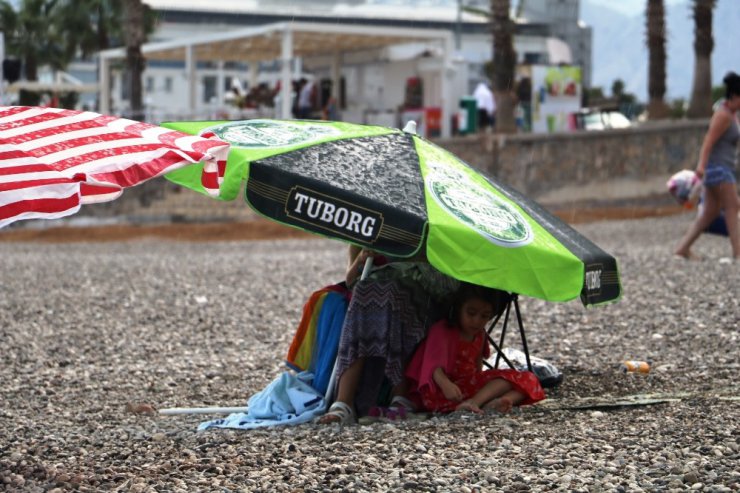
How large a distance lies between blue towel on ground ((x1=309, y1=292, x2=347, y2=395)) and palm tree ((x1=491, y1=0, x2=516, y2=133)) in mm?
19371

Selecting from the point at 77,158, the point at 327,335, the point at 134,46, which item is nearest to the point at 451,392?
the point at 327,335

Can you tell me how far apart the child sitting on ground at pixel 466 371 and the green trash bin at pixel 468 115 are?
23247 mm

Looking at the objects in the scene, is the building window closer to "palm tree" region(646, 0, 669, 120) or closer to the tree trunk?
the tree trunk

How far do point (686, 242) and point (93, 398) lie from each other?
7414mm

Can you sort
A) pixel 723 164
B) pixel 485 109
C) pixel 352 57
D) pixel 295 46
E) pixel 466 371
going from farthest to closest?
1. pixel 485 109
2. pixel 352 57
3. pixel 295 46
4. pixel 723 164
5. pixel 466 371

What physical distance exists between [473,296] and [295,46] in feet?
80.7

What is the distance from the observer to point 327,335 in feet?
19.1

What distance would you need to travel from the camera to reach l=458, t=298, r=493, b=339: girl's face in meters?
5.70

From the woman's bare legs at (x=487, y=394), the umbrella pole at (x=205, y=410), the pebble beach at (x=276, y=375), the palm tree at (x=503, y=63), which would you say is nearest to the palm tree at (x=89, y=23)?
the palm tree at (x=503, y=63)

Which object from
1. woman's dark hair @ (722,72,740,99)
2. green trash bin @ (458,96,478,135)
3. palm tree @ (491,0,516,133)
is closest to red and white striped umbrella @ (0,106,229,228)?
woman's dark hair @ (722,72,740,99)

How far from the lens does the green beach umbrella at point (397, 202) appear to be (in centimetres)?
485

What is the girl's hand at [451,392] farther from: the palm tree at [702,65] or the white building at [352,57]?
the palm tree at [702,65]

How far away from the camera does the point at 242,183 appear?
484 centimetres

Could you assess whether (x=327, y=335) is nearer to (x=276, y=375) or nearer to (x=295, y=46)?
(x=276, y=375)
